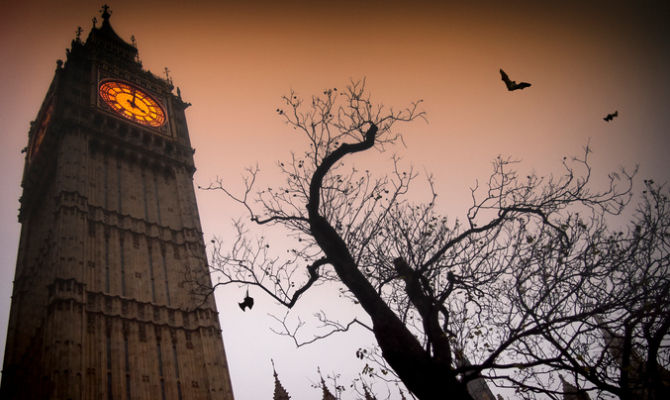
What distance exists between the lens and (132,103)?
137 feet

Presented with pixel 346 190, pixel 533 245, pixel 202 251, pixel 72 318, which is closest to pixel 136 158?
pixel 202 251

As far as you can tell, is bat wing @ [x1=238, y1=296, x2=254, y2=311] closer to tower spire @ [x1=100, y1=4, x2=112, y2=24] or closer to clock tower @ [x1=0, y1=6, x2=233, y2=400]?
clock tower @ [x1=0, y1=6, x2=233, y2=400]

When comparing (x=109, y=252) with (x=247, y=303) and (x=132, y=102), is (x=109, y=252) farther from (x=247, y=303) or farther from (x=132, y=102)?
(x=247, y=303)

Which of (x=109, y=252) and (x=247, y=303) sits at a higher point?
(x=109, y=252)

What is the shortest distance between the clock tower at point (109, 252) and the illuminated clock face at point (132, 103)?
0.11 meters

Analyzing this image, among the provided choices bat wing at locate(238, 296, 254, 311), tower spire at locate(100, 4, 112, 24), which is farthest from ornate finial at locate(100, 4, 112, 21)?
bat wing at locate(238, 296, 254, 311)

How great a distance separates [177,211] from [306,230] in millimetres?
30356

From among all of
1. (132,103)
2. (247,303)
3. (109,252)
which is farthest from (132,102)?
(247,303)

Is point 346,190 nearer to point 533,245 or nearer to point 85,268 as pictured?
point 533,245

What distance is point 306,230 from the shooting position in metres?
8.84

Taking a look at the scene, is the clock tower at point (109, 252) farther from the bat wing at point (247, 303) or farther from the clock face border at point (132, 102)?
the bat wing at point (247, 303)

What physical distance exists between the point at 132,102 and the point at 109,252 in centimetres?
1766

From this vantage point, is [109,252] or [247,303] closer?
[247,303]

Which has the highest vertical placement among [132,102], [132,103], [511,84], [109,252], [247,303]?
[132,102]
